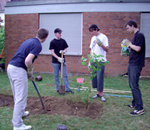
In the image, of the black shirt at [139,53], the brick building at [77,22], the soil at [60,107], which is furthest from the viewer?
the brick building at [77,22]

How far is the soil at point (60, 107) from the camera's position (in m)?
4.09

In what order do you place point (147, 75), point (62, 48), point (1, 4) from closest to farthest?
point (62, 48) < point (147, 75) < point (1, 4)

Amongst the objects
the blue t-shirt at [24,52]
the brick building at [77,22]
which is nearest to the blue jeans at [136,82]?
the blue t-shirt at [24,52]

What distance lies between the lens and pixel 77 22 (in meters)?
8.94

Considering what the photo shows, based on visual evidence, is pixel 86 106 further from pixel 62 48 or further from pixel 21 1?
pixel 21 1

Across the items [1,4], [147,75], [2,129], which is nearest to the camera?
[2,129]

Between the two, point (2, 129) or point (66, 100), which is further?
point (66, 100)

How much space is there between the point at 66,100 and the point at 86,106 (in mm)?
671

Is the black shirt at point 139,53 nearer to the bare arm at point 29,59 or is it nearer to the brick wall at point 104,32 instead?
the bare arm at point 29,59

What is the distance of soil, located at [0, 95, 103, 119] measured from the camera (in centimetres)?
409

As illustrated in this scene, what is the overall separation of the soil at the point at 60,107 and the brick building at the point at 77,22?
14.4ft

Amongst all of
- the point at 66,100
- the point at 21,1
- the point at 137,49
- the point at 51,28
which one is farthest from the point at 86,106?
the point at 21,1

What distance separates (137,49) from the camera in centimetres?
379

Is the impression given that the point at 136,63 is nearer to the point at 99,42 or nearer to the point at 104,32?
the point at 99,42
